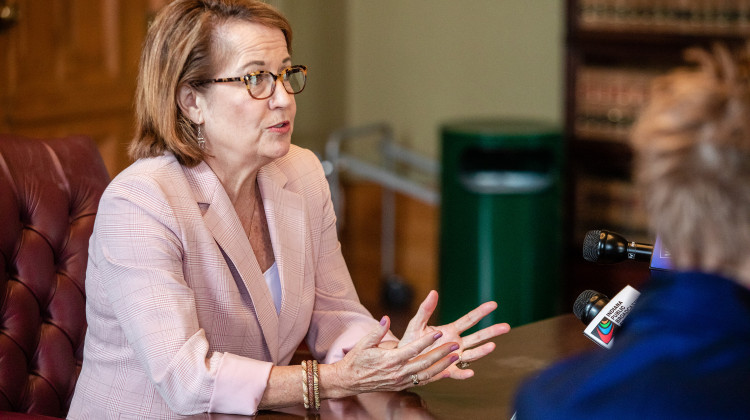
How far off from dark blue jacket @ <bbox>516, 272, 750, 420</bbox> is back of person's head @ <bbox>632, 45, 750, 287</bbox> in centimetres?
3

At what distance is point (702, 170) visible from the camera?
0.94 metres

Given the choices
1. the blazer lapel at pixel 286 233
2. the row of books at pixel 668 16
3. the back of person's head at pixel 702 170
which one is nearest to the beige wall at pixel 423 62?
the row of books at pixel 668 16

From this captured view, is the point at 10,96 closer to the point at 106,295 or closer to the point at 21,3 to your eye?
the point at 21,3

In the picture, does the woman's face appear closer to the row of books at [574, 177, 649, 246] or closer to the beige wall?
the beige wall

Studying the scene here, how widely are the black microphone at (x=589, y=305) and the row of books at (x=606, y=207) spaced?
2813 millimetres

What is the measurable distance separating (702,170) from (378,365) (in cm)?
77

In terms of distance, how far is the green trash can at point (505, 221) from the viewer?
13.4 feet

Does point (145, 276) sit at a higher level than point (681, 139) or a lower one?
lower

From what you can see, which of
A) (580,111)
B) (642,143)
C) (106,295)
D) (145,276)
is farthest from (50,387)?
(580,111)

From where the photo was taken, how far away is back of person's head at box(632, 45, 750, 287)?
3.05ft

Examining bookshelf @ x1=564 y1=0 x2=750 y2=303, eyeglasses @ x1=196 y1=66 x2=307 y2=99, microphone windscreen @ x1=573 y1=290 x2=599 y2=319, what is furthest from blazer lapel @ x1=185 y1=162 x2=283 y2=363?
bookshelf @ x1=564 y1=0 x2=750 y2=303

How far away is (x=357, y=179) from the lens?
5.04 meters

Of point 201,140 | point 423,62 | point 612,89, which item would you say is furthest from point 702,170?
point 423,62

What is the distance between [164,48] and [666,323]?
1.20 m
